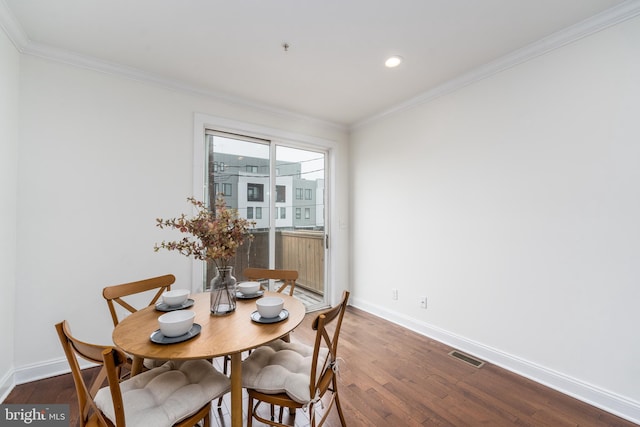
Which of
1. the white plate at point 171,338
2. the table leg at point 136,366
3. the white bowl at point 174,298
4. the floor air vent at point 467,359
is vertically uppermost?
the white bowl at point 174,298

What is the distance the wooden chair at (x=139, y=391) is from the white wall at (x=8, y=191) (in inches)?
54.5

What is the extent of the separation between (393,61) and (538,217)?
1788 millimetres

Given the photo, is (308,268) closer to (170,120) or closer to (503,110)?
(170,120)

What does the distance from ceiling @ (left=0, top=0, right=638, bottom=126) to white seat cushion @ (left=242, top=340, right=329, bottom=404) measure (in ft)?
7.26

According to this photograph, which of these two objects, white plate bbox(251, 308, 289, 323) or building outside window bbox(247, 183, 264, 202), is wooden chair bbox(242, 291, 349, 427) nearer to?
white plate bbox(251, 308, 289, 323)

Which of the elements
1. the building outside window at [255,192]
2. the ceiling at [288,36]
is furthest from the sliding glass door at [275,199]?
the ceiling at [288,36]

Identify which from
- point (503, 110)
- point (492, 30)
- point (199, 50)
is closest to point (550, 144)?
point (503, 110)

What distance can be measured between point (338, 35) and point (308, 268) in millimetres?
2834

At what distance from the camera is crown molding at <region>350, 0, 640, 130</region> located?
1825mm

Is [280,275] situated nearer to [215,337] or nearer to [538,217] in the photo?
[215,337]

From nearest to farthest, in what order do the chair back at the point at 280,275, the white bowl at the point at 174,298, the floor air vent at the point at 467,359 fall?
the white bowl at the point at 174,298 → the chair back at the point at 280,275 → the floor air vent at the point at 467,359

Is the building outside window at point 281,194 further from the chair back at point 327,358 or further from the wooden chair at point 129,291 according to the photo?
the chair back at point 327,358

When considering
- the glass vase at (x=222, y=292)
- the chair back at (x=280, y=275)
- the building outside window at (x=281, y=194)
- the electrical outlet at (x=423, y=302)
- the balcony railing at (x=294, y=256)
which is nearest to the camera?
the glass vase at (x=222, y=292)

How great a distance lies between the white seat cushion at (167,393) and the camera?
1145 millimetres
